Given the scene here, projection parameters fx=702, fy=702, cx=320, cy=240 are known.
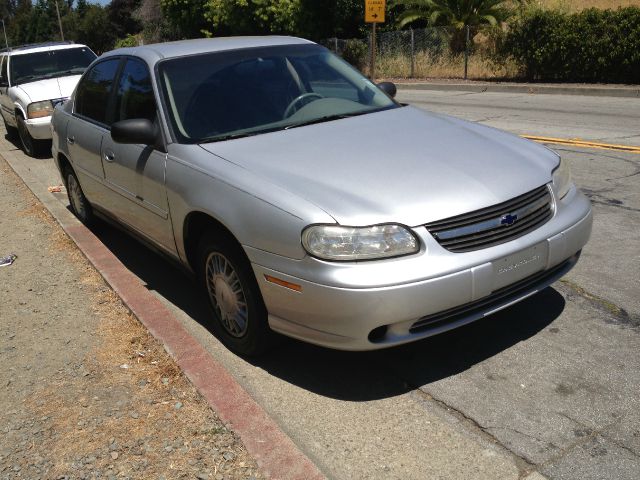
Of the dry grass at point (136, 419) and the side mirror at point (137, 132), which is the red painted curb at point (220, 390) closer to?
the dry grass at point (136, 419)

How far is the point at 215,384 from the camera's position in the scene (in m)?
3.63

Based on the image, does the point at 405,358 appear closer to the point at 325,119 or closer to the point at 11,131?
the point at 325,119

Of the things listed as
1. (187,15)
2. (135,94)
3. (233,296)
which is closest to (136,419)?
(233,296)

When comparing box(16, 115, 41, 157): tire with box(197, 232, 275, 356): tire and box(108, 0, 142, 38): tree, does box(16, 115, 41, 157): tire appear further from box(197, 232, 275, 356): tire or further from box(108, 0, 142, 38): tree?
box(108, 0, 142, 38): tree

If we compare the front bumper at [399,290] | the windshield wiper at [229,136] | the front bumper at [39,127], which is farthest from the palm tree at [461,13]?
the front bumper at [399,290]

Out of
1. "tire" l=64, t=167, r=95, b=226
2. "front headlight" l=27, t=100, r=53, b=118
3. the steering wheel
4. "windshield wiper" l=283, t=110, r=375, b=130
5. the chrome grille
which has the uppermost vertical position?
the steering wheel

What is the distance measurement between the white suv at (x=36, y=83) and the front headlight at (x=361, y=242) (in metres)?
9.26

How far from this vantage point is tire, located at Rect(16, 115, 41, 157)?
37.8 ft

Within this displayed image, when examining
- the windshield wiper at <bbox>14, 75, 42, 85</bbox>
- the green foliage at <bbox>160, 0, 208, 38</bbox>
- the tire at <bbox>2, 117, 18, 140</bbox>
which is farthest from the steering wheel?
the green foliage at <bbox>160, 0, 208, 38</bbox>

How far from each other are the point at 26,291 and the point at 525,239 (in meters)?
3.80

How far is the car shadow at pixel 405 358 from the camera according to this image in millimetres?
3676

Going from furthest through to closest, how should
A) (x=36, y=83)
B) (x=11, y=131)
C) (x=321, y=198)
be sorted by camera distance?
1. (x=11, y=131)
2. (x=36, y=83)
3. (x=321, y=198)

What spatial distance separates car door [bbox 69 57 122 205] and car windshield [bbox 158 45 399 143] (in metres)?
1.06

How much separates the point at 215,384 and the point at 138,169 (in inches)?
68.0
